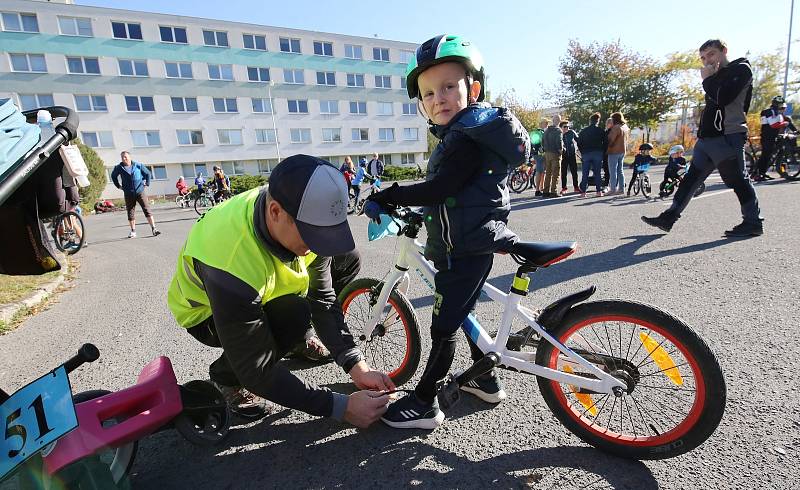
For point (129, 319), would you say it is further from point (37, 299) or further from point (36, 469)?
point (36, 469)

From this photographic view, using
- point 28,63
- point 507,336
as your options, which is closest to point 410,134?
point 28,63

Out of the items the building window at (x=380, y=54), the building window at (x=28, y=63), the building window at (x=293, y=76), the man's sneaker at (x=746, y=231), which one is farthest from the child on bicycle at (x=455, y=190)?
the building window at (x=380, y=54)

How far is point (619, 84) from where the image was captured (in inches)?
1158

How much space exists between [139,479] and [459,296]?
5.64 feet

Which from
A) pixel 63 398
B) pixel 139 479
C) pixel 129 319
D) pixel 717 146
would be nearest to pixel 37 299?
pixel 129 319

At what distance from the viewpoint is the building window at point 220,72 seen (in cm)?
3500

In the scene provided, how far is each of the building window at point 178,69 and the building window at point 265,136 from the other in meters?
7.00

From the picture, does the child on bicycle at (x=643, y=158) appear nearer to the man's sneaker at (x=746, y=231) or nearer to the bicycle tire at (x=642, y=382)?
the man's sneaker at (x=746, y=231)

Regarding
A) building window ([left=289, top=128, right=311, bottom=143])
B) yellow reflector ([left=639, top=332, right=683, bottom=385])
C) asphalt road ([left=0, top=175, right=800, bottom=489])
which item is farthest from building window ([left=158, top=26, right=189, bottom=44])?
yellow reflector ([left=639, top=332, right=683, bottom=385])

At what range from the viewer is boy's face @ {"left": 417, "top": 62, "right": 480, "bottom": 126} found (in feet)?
6.42

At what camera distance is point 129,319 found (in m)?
3.94

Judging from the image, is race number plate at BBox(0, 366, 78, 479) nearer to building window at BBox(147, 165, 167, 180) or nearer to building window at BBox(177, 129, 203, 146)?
building window at BBox(147, 165, 167, 180)

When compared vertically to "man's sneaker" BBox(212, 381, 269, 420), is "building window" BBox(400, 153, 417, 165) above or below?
above

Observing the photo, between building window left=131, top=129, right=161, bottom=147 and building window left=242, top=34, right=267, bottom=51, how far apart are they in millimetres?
11441
